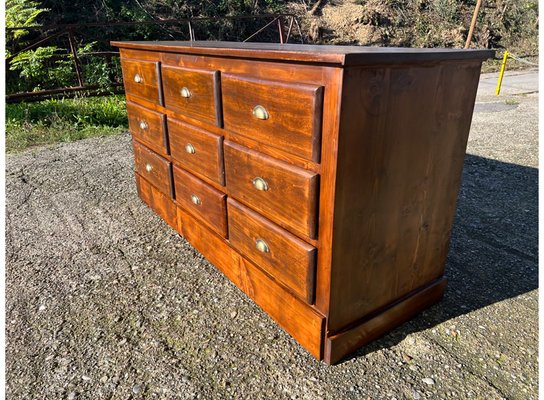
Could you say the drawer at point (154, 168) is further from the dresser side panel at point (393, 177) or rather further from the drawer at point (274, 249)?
the dresser side panel at point (393, 177)

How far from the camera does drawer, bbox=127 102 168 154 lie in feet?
9.46

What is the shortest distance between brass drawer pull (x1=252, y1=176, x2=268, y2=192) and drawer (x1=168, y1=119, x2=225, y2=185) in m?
0.34

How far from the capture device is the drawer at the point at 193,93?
84.5 inches

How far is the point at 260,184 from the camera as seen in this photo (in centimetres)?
198

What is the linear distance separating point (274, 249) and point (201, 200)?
2.50ft

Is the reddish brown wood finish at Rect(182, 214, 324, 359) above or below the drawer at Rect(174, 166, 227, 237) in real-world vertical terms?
below

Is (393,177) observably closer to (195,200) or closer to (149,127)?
(195,200)

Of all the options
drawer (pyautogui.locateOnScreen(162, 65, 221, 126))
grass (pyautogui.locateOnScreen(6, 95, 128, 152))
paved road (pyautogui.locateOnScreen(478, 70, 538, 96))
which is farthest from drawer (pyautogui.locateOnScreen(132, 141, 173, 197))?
paved road (pyautogui.locateOnScreen(478, 70, 538, 96))

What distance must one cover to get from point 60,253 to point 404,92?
2.51 metres

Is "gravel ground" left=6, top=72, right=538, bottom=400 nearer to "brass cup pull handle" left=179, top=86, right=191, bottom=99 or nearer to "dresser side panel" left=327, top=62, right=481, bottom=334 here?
"dresser side panel" left=327, top=62, right=481, bottom=334

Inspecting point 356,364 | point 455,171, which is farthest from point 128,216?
point 455,171

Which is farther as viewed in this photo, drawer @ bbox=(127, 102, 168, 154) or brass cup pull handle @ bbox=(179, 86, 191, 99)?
drawer @ bbox=(127, 102, 168, 154)

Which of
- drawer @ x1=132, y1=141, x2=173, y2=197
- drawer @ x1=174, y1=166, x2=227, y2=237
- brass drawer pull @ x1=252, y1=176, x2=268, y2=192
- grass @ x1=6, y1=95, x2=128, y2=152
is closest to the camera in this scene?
brass drawer pull @ x1=252, y1=176, x2=268, y2=192

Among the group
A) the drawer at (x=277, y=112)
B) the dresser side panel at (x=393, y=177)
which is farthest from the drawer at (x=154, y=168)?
the dresser side panel at (x=393, y=177)
